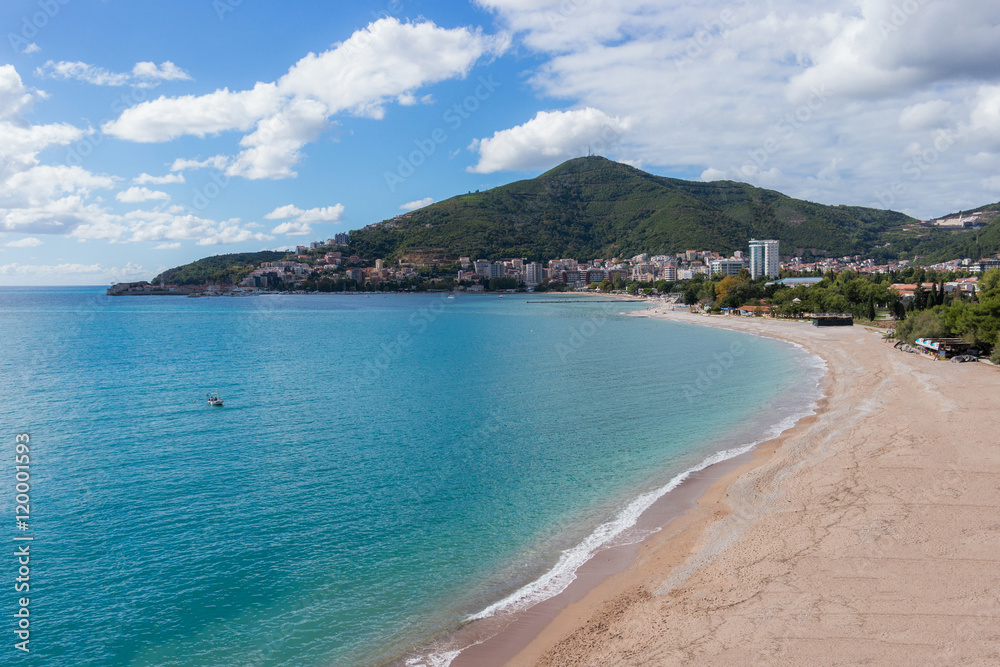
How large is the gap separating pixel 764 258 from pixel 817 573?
159 meters

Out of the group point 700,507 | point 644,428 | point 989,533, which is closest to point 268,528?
point 700,507

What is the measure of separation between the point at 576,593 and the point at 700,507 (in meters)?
4.65

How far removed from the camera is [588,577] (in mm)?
9547

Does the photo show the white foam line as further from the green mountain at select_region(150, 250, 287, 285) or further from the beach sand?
the green mountain at select_region(150, 250, 287, 285)

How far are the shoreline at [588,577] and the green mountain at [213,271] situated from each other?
183 meters

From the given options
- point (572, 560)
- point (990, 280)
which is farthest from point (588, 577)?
point (990, 280)

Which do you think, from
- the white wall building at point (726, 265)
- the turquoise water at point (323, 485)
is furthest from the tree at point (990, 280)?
the white wall building at point (726, 265)

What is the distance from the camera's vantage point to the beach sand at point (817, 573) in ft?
23.2

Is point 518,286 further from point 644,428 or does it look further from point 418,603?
point 418,603

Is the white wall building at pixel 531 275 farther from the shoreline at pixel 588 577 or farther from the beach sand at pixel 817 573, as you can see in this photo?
the beach sand at pixel 817 573

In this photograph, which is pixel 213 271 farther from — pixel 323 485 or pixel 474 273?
pixel 323 485

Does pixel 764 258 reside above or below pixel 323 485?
above

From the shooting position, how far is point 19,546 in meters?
10.9

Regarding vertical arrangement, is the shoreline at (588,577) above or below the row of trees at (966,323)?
below
